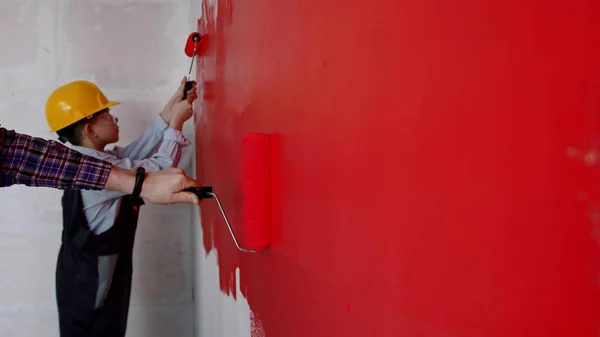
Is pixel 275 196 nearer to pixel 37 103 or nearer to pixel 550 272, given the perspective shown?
pixel 550 272

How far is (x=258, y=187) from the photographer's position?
2.85 ft

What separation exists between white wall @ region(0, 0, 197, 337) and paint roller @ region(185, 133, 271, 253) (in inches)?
63.0

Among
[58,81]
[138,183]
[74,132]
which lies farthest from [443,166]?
[58,81]

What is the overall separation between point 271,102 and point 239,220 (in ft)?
1.39

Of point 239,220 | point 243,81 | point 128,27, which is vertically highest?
point 128,27

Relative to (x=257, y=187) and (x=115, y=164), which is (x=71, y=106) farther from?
(x=257, y=187)

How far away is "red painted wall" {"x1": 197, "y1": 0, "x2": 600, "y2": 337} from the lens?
0.92ft

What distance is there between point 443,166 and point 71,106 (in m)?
1.92

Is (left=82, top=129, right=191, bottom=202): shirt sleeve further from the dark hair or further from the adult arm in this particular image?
the adult arm

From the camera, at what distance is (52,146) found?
1230mm

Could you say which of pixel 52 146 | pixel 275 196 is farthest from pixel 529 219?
pixel 52 146

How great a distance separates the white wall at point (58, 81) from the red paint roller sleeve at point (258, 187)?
1.60 metres

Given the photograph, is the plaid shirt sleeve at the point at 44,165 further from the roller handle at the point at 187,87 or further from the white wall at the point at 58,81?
the white wall at the point at 58,81

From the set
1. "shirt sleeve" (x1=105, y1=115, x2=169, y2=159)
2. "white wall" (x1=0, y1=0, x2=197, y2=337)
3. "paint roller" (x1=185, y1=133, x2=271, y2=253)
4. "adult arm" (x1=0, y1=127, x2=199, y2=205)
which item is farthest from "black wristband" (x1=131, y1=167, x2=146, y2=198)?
"white wall" (x1=0, y1=0, x2=197, y2=337)
